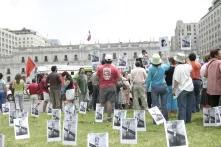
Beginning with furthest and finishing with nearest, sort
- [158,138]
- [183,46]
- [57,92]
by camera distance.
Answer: [183,46]
[57,92]
[158,138]

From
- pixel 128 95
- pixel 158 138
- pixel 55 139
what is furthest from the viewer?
pixel 128 95

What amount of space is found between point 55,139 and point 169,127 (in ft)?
8.74

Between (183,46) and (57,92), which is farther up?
(183,46)

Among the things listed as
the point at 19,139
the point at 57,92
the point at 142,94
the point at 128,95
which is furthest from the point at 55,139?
the point at 128,95

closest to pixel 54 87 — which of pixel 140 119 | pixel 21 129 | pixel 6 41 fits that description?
pixel 140 119

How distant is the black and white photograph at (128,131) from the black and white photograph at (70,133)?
857 mm

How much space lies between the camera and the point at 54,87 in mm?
18453

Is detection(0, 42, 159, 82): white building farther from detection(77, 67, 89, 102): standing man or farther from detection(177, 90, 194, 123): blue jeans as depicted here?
detection(177, 90, 194, 123): blue jeans

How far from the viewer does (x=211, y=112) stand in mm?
11781

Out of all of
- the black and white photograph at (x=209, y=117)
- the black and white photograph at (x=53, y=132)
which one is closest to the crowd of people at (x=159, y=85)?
the black and white photograph at (x=209, y=117)

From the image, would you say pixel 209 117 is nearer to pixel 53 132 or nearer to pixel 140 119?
pixel 140 119

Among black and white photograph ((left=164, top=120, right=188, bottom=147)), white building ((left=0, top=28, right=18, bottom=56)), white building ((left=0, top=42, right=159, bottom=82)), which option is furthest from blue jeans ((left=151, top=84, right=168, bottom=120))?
white building ((left=0, top=28, right=18, bottom=56))

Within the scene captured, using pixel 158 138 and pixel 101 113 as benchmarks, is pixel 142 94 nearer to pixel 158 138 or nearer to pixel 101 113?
pixel 101 113

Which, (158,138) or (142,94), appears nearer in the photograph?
(158,138)
